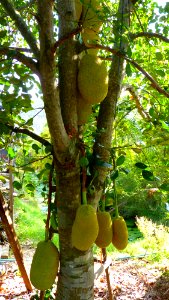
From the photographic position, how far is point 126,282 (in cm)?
264

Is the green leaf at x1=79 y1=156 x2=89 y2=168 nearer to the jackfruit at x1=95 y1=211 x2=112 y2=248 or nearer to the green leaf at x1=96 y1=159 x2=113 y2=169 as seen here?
the green leaf at x1=96 y1=159 x2=113 y2=169

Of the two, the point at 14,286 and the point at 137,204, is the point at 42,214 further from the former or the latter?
the point at 14,286

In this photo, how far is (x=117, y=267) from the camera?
2.95m

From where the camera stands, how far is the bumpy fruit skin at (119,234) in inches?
44.4

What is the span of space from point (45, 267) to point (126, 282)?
185cm

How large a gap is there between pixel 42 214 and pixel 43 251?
649 cm

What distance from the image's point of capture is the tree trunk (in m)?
1.00

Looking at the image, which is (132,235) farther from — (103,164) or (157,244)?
(103,164)

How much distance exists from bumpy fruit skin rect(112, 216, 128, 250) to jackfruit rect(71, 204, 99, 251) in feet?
0.66

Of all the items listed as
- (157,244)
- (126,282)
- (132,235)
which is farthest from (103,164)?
(132,235)

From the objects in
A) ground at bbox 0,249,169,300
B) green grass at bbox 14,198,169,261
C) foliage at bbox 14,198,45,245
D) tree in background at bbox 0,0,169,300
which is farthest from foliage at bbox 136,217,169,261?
tree in background at bbox 0,0,169,300

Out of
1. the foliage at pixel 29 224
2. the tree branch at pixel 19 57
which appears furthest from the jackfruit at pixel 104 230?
the foliage at pixel 29 224

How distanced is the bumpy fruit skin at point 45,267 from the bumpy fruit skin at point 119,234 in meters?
0.22

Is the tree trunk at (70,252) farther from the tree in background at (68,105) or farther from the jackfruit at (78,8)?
the jackfruit at (78,8)
